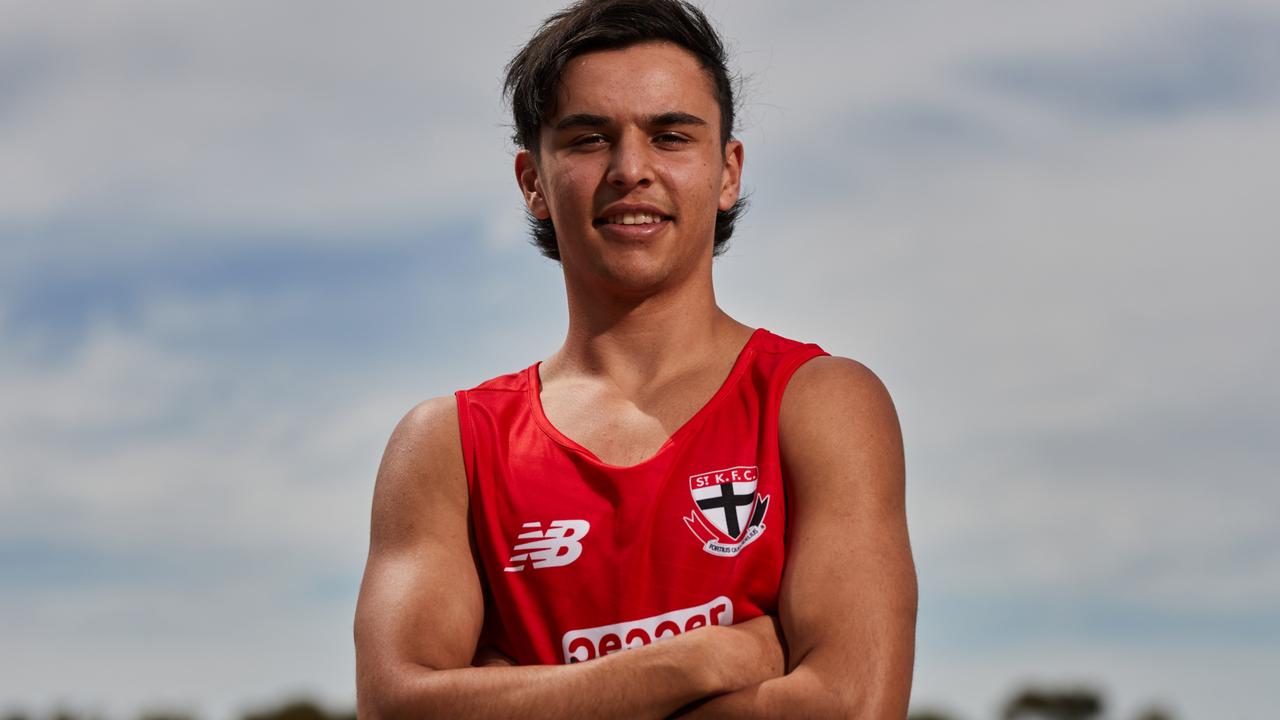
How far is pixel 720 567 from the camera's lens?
15.8 feet

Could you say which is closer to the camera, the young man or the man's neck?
the young man

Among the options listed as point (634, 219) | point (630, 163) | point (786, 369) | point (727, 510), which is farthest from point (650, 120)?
point (727, 510)

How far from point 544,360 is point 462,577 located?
3.52 ft

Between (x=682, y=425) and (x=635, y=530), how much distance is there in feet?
1.52

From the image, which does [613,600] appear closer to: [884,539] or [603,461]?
[603,461]

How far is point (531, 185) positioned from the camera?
564 cm

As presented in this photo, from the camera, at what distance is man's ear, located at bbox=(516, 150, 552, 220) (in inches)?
219

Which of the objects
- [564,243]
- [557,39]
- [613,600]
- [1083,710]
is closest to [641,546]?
[613,600]

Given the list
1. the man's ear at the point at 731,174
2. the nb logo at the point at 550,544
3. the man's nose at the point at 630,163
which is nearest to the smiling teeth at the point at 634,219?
the man's nose at the point at 630,163

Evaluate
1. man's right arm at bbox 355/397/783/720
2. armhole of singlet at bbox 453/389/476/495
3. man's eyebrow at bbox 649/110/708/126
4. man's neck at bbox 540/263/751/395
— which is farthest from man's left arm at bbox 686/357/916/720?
armhole of singlet at bbox 453/389/476/495

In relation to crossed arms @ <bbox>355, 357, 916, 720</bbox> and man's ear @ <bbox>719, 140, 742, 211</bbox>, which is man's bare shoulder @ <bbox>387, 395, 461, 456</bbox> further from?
man's ear @ <bbox>719, 140, 742, 211</bbox>

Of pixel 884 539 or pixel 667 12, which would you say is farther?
pixel 667 12

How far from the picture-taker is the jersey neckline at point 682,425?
505 cm

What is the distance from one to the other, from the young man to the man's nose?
1 cm
